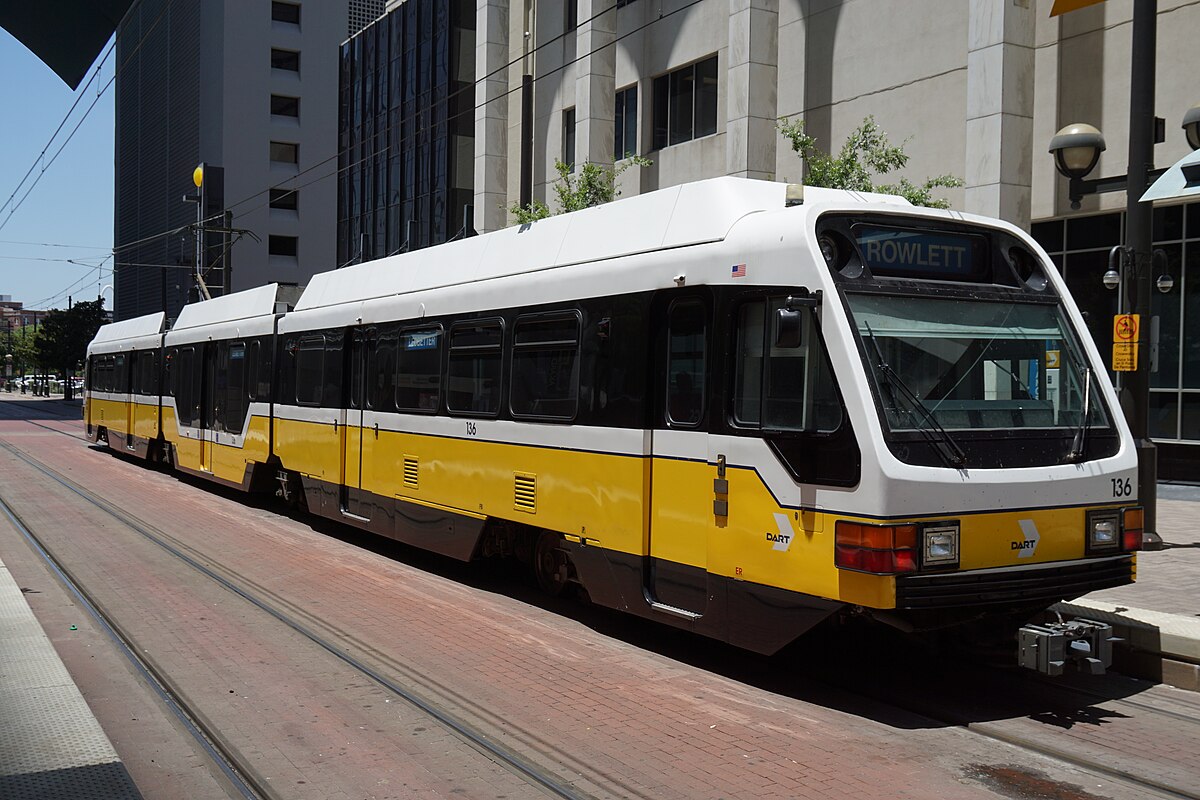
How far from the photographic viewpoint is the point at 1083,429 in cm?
715

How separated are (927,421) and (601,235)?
3.36 m

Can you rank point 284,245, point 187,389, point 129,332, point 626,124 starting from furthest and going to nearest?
point 284,245
point 626,124
point 129,332
point 187,389

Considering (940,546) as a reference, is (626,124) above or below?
above

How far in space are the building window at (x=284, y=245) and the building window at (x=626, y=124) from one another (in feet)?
134

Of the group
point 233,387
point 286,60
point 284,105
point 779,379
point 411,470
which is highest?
point 286,60

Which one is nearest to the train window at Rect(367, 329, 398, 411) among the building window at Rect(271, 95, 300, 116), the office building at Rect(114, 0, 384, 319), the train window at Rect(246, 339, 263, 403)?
the train window at Rect(246, 339, 263, 403)

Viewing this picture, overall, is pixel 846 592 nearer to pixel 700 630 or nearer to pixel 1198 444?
pixel 700 630

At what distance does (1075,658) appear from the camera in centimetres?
671

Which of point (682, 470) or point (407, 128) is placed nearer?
point (682, 470)

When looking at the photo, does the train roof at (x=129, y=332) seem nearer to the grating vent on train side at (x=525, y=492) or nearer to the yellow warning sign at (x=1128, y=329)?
the grating vent on train side at (x=525, y=492)

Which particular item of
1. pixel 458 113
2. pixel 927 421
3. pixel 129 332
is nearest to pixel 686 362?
pixel 927 421

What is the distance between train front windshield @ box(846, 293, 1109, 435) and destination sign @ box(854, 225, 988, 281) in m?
0.21

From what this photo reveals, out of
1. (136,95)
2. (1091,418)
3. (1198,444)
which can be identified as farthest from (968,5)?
(136,95)

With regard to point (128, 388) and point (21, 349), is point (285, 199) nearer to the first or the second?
point (128, 388)
